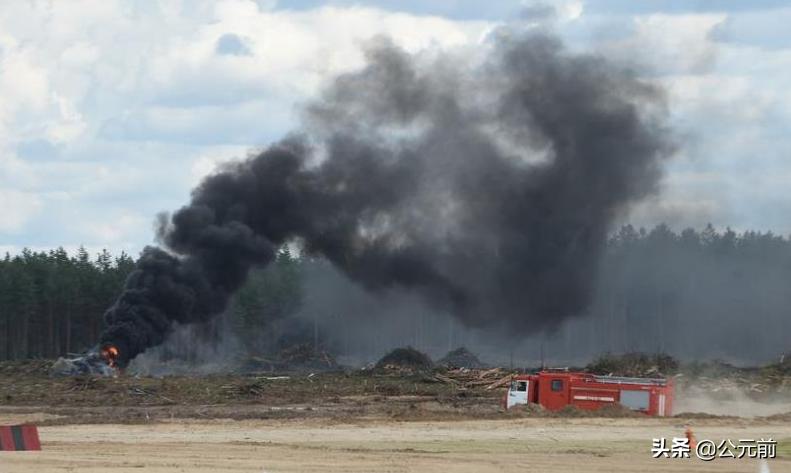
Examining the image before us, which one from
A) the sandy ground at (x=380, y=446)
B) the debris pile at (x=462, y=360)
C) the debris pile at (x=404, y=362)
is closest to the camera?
the sandy ground at (x=380, y=446)

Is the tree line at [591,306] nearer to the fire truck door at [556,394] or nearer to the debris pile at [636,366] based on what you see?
the debris pile at [636,366]

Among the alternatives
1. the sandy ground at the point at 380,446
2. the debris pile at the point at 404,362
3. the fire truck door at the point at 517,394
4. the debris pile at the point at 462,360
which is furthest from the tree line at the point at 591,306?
the sandy ground at the point at 380,446

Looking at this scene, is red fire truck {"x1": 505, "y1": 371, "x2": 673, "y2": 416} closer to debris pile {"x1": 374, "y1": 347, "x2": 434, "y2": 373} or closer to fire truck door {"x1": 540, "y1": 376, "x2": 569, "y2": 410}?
fire truck door {"x1": 540, "y1": 376, "x2": 569, "y2": 410}

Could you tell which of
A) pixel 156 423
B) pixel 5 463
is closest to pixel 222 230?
pixel 156 423

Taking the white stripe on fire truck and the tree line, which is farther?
the tree line

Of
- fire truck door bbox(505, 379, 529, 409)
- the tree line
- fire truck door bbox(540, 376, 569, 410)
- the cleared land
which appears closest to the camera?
the cleared land

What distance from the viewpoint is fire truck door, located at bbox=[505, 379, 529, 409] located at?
55.1 metres

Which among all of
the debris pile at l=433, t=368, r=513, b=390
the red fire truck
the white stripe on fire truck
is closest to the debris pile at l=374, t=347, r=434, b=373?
the debris pile at l=433, t=368, r=513, b=390

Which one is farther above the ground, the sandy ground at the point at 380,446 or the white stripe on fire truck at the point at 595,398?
the white stripe on fire truck at the point at 595,398

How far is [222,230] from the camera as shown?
90688mm

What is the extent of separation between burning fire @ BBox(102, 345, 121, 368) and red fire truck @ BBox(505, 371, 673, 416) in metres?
35.2

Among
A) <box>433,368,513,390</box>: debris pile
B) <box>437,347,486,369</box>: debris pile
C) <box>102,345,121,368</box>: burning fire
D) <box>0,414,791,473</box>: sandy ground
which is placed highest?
<box>102,345,121,368</box>: burning fire

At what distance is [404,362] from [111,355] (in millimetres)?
20766

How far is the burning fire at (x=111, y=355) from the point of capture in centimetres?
8238
